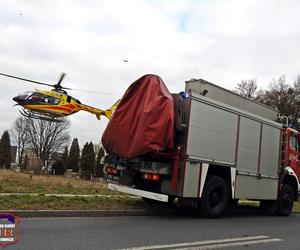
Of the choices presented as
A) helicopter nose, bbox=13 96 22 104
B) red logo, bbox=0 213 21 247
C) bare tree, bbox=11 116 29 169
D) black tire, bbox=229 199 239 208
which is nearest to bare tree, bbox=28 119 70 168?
bare tree, bbox=11 116 29 169

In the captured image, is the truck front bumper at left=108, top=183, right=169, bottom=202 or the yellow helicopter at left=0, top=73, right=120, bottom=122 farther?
the yellow helicopter at left=0, top=73, right=120, bottom=122

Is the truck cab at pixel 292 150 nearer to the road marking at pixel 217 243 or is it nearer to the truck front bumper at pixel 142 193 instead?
the road marking at pixel 217 243

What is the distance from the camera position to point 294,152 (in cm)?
1530

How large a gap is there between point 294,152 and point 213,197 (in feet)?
16.1

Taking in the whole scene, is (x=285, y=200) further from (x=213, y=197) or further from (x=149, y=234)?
(x=149, y=234)

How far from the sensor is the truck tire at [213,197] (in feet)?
38.1

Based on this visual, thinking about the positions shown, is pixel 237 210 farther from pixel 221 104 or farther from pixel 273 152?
pixel 221 104

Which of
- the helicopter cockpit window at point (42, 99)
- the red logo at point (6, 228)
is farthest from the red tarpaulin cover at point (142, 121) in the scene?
the helicopter cockpit window at point (42, 99)

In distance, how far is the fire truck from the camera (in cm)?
1079

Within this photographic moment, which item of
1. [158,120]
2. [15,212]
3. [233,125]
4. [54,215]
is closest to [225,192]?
[233,125]

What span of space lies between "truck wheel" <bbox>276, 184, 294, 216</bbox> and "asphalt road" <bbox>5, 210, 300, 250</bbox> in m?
3.48

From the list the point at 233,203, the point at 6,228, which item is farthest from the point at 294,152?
the point at 6,228

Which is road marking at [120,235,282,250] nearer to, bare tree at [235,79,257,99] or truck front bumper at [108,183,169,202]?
truck front bumper at [108,183,169,202]

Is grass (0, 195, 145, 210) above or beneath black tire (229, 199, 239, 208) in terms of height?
beneath
